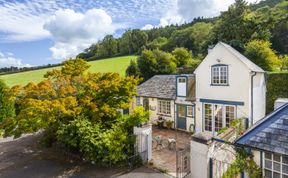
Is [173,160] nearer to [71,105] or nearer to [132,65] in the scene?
[71,105]

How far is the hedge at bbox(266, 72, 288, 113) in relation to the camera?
1748 cm

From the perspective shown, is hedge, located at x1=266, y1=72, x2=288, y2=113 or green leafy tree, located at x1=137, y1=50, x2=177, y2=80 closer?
hedge, located at x1=266, y1=72, x2=288, y2=113

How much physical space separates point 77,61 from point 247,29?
33.7 m

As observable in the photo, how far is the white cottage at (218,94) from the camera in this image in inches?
546

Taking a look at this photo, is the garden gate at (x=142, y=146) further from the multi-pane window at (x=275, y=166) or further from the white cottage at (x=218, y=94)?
the white cottage at (x=218, y=94)

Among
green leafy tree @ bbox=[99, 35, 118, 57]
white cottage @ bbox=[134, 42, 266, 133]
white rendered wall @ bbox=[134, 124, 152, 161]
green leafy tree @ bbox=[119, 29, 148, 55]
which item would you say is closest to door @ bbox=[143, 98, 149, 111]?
white cottage @ bbox=[134, 42, 266, 133]

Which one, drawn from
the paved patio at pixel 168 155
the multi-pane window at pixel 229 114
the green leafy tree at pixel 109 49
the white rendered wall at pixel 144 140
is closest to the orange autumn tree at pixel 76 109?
the white rendered wall at pixel 144 140

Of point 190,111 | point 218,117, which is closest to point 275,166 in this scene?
point 218,117

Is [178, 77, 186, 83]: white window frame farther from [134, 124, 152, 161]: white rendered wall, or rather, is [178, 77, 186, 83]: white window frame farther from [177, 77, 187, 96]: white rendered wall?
[134, 124, 152, 161]: white rendered wall

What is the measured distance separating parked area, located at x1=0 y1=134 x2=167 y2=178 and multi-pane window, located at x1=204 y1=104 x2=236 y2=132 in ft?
23.2

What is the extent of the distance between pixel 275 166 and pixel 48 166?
1125 cm

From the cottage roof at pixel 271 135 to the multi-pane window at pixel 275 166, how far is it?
1.49 feet

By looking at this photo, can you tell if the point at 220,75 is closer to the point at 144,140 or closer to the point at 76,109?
the point at 144,140

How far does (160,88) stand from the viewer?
20375 mm
